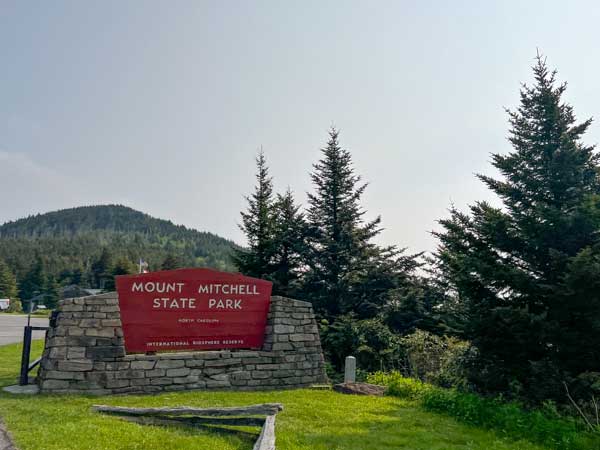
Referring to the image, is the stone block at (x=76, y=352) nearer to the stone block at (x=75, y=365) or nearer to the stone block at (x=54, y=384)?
the stone block at (x=75, y=365)

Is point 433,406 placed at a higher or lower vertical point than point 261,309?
lower

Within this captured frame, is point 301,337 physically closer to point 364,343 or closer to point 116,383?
point 116,383

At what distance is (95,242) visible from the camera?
122 meters

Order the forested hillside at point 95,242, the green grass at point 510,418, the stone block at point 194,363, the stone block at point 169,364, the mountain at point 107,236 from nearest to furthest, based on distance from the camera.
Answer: the green grass at point 510,418 < the stone block at point 169,364 < the stone block at point 194,363 < the forested hillside at point 95,242 < the mountain at point 107,236

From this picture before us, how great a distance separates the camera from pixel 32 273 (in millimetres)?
64125

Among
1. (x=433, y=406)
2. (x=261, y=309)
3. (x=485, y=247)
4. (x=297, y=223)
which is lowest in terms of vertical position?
(x=433, y=406)

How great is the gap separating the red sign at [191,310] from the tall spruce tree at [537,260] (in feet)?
15.3

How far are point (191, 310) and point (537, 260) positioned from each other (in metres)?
7.34

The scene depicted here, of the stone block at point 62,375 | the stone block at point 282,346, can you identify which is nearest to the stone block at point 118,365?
the stone block at point 62,375

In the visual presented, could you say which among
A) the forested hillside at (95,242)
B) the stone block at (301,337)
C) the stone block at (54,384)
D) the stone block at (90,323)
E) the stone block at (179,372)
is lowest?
the stone block at (54,384)

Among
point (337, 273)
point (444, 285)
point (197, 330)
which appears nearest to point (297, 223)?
point (337, 273)

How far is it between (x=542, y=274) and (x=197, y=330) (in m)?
7.32

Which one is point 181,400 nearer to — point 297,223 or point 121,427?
point 121,427

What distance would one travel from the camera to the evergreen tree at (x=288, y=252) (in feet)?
54.1
